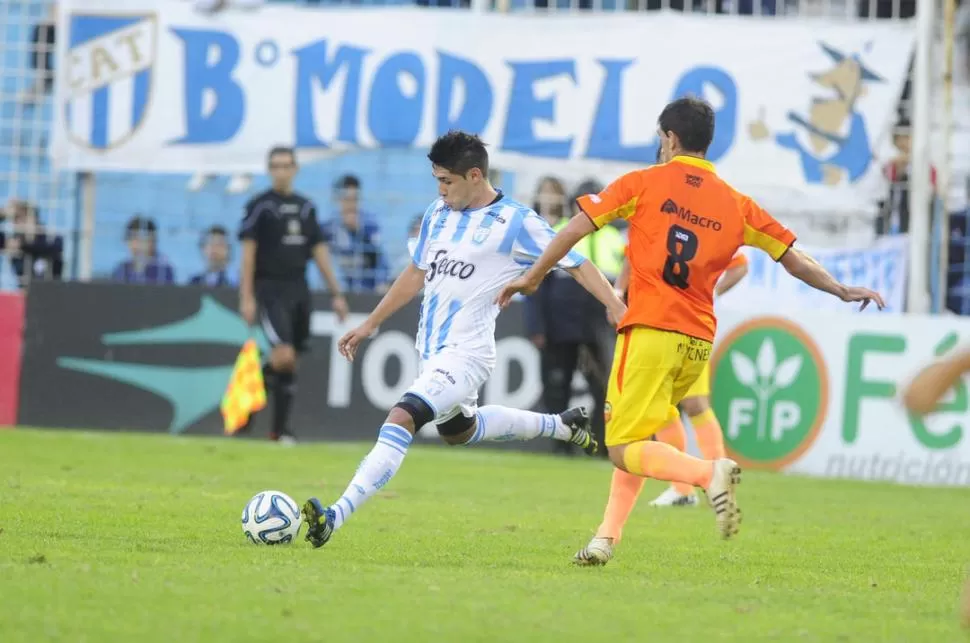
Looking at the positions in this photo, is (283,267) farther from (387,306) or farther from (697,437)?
(387,306)

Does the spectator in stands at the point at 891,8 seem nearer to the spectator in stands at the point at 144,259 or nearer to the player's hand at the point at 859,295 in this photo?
the spectator in stands at the point at 144,259

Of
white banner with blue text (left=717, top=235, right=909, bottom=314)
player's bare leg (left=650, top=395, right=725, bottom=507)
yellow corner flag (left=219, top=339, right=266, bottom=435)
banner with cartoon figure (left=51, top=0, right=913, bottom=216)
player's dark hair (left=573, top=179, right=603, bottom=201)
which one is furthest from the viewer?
banner with cartoon figure (left=51, top=0, right=913, bottom=216)

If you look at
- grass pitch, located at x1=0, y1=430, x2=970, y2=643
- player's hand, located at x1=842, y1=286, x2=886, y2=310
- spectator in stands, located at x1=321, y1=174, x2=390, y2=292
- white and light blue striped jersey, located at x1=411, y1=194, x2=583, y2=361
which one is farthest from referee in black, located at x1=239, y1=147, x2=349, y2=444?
player's hand, located at x1=842, y1=286, x2=886, y2=310

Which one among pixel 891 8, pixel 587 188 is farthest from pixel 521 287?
pixel 891 8

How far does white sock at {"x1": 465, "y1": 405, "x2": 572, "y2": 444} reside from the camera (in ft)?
30.5

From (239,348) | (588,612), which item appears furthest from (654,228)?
(239,348)

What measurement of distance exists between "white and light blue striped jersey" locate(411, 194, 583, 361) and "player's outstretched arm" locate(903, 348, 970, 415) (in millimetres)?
3817

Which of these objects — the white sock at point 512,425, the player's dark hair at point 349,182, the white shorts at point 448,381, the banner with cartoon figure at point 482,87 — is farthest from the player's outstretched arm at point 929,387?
the player's dark hair at point 349,182

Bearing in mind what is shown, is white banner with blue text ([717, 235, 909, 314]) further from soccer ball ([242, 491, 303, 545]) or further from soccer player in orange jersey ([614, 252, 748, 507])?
soccer ball ([242, 491, 303, 545])

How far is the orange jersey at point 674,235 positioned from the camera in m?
7.77

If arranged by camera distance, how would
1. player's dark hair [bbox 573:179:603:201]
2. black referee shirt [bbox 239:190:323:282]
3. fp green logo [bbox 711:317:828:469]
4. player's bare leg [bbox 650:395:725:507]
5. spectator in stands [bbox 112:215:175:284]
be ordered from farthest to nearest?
spectator in stands [bbox 112:215:175:284] → black referee shirt [bbox 239:190:323:282] → fp green logo [bbox 711:317:828:469] → player's dark hair [bbox 573:179:603:201] → player's bare leg [bbox 650:395:725:507]

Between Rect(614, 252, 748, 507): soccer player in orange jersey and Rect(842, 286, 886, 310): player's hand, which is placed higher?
Rect(842, 286, 886, 310): player's hand

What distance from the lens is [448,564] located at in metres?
7.66

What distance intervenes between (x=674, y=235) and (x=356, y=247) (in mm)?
10146
